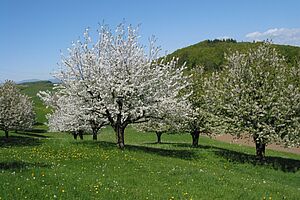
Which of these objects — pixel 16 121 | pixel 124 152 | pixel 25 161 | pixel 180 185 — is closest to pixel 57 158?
pixel 25 161

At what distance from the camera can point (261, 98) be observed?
91.1 ft

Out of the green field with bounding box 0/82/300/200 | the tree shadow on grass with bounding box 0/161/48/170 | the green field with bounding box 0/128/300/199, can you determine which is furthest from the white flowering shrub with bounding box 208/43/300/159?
the tree shadow on grass with bounding box 0/161/48/170

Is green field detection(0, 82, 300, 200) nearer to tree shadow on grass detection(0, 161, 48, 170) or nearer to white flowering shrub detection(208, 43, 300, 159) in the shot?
tree shadow on grass detection(0, 161, 48, 170)

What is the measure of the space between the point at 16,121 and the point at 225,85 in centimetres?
3183

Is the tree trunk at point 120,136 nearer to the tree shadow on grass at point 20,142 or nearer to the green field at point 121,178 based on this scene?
the green field at point 121,178

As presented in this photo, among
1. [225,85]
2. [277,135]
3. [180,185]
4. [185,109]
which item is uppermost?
[225,85]

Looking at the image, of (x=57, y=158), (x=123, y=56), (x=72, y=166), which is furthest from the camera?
(x=123, y=56)

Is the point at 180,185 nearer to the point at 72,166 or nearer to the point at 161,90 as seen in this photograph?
the point at 72,166

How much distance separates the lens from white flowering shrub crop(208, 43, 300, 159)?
2709 cm

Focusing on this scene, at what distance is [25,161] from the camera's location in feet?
65.8

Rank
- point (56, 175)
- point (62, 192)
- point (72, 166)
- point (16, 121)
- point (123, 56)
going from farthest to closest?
point (16, 121), point (123, 56), point (72, 166), point (56, 175), point (62, 192)

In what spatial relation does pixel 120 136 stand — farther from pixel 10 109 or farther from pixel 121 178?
pixel 10 109

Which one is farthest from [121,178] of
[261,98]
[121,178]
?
[261,98]

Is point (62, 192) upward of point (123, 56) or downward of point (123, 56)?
downward
